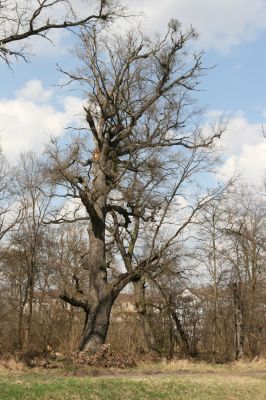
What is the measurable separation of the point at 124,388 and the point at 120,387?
0.09 metres

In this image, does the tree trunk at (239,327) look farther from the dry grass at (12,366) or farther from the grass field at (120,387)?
the dry grass at (12,366)

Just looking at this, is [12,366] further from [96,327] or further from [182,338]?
[182,338]

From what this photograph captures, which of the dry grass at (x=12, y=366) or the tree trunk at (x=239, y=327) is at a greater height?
the tree trunk at (x=239, y=327)

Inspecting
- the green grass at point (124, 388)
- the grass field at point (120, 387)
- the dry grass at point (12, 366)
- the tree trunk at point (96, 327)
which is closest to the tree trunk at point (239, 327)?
the tree trunk at point (96, 327)

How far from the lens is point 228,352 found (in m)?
33.0

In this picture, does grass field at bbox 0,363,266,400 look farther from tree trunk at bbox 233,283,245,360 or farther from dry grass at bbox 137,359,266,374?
tree trunk at bbox 233,283,245,360

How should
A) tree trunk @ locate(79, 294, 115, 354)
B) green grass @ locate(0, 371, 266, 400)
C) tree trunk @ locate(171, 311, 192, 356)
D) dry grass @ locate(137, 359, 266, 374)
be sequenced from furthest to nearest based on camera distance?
tree trunk @ locate(171, 311, 192, 356) < tree trunk @ locate(79, 294, 115, 354) < dry grass @ locate(137, 359, 266, 374) < green grass @ locate(0, 371, 266, 400)

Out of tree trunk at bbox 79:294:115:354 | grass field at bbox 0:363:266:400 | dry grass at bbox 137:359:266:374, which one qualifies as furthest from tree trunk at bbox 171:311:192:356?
grass field at bbox 0:363:266:400

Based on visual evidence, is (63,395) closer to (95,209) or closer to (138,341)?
(95,209)

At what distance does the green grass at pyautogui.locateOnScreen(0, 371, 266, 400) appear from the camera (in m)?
9.30

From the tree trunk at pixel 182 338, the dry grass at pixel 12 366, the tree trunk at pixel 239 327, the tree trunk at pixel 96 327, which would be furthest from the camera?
the tree trunk at pixel 182 338

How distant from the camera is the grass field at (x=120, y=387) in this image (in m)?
9.34

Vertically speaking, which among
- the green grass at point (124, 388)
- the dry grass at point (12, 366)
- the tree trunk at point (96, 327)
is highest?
the tree trunk at point (96, 327)

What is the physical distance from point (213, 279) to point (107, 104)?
15.3 metres
